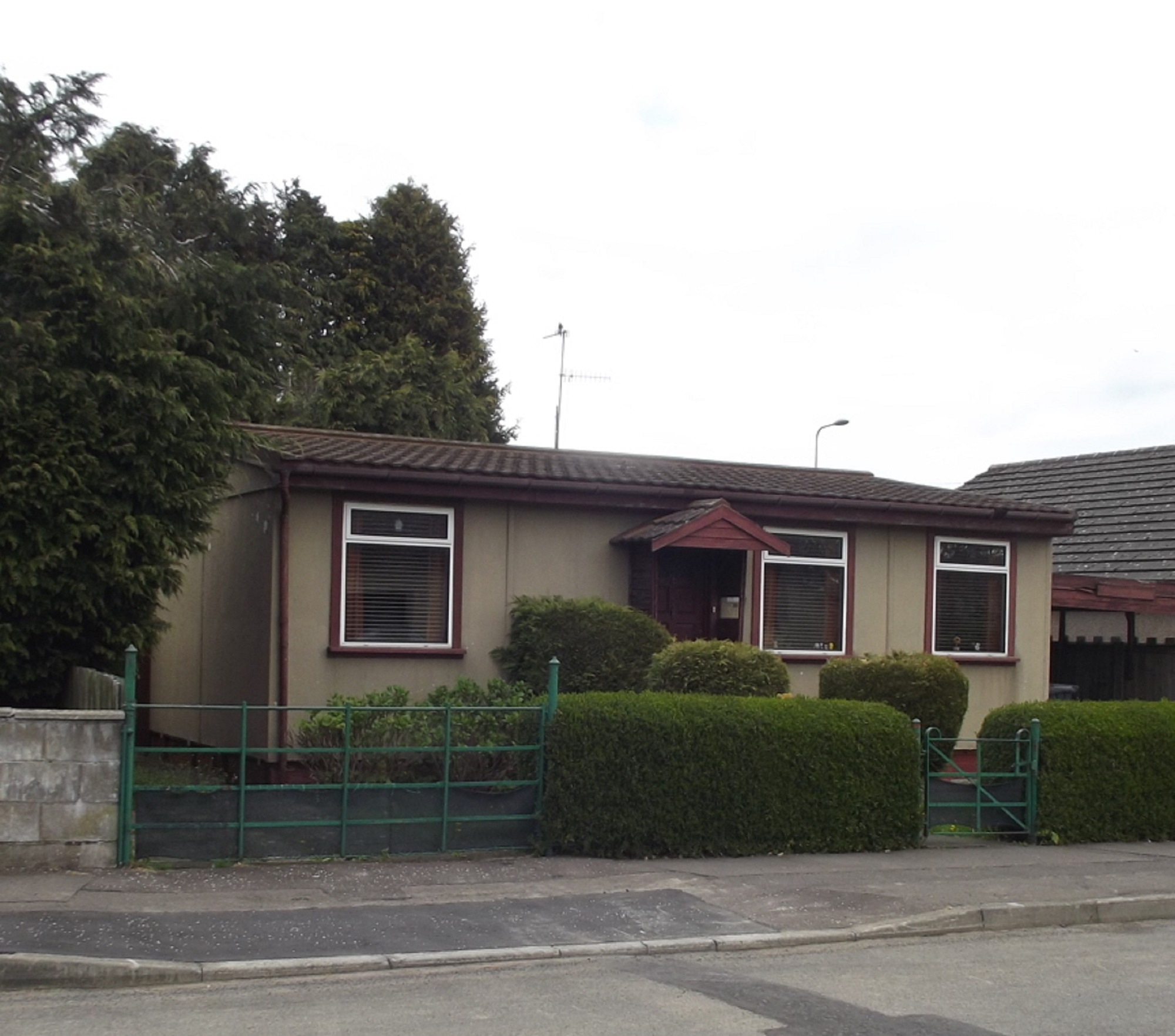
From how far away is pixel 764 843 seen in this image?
11930mm

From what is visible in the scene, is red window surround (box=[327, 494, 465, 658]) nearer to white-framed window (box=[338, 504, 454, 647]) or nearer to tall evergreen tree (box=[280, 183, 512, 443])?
white-framed window (box=[338, 504, 454, 647])

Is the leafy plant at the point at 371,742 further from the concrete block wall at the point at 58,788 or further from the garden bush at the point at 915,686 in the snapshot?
the garden bush at the point at 915,686

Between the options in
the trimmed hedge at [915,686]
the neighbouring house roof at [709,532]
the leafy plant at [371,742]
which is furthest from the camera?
the neighbouring house roof at [709,532]

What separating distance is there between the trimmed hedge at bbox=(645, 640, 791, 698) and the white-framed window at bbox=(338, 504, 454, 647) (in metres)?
2.71

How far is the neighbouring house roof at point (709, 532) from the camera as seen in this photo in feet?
50.4

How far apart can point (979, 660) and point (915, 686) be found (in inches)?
145

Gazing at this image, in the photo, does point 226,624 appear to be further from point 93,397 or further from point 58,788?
point 58,788

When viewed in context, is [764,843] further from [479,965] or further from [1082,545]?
[1082,545]

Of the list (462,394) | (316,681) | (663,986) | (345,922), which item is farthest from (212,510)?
(462,394)

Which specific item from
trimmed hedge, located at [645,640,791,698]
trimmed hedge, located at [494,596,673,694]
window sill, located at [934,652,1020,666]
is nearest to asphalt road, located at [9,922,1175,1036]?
trimmed hedge, located at [645,640,791,698]

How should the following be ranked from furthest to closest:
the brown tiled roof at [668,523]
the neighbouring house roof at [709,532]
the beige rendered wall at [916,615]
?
the beige rendered wall at [916,615], the brown tiled roof at [668,523], the neighbouring house roof at [709,532]

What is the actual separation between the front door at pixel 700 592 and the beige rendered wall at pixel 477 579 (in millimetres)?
672

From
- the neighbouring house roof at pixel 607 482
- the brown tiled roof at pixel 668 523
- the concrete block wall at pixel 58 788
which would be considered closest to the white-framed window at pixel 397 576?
the neighbouring house roof at pixel 607 482

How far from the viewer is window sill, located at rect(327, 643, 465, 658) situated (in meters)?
14.8
